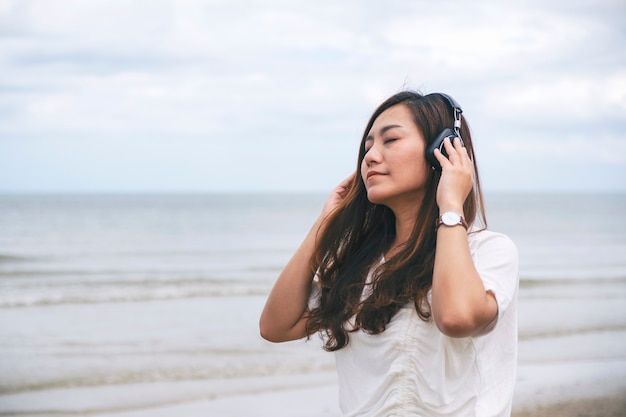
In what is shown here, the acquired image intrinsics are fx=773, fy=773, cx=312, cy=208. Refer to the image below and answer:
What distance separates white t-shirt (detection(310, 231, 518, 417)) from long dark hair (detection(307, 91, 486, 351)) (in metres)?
0.06

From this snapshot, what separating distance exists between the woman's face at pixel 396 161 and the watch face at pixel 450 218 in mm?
223

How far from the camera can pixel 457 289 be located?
201 cm

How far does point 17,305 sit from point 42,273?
16.7 ft

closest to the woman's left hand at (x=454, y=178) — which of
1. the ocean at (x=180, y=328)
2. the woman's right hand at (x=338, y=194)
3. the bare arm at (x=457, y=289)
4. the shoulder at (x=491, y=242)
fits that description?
the bare arm at (x=457, y=289)

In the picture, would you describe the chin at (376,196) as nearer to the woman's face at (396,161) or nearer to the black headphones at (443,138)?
the woman's face at (396,161)

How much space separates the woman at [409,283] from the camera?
208cm

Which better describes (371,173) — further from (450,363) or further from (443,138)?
(450,363)

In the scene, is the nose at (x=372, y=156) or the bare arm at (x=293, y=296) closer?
the nose at (x=372, y=156)

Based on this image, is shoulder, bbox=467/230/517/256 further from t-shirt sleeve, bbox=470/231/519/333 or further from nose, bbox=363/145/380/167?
nose, bbox=363/145/380/167

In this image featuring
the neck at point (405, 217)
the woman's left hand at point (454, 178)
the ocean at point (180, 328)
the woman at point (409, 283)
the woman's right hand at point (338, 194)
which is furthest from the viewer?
the ocean at point (180, 328)

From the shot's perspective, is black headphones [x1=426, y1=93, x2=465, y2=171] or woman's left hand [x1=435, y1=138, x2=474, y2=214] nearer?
woman's left hand [x1=435, y1=138, x2=474, y2=214]

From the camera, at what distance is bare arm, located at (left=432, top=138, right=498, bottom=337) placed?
1.97 metres

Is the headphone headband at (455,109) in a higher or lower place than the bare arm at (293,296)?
higher

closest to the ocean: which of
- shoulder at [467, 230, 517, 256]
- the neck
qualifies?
the neck
